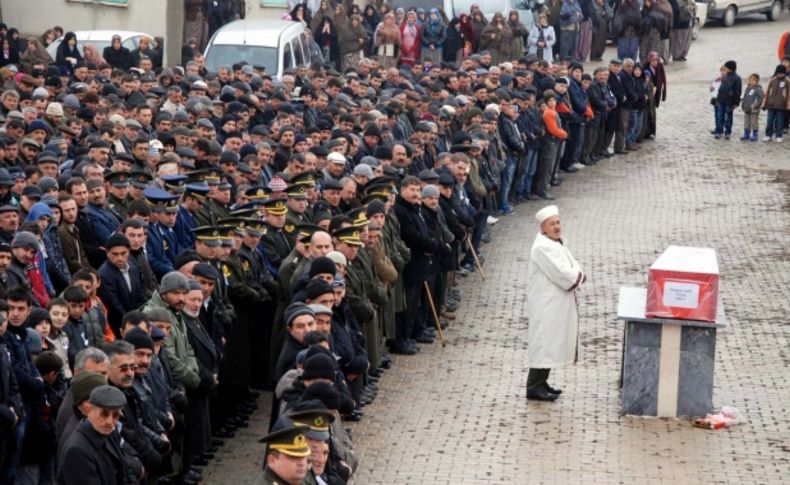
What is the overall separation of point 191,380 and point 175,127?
8.47 meters

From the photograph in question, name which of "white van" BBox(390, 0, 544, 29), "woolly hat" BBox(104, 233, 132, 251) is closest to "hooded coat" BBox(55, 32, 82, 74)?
"white van" BBox(390, 0, 544, 29)

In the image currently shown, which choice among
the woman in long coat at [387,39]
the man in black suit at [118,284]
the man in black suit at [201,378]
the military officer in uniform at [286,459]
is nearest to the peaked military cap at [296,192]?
the man in black suit at [118,284]

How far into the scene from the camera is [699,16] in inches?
1757

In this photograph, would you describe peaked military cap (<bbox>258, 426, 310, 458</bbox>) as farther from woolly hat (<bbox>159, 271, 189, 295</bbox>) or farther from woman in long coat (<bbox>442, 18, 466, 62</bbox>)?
woman in long coat (<bbox>442, 18, 466, 62</bbox>)

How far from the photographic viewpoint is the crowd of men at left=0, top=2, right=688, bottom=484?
11336mm

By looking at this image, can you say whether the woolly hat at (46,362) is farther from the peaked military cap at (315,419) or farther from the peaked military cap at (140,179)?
the peaked military cap at (140,179)

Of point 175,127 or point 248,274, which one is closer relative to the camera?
point 248,274

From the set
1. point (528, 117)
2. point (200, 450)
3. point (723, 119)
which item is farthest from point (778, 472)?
point (723, 119)

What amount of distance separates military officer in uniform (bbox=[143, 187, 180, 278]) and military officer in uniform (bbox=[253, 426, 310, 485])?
6.22 meters

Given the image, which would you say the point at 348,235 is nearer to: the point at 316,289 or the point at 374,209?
the point at 374,209

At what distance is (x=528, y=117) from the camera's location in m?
26.5

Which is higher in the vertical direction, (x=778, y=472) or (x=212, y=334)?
(x=212, y=334)

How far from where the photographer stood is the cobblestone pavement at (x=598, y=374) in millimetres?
14156

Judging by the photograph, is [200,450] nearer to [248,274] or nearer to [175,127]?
[248,274]
